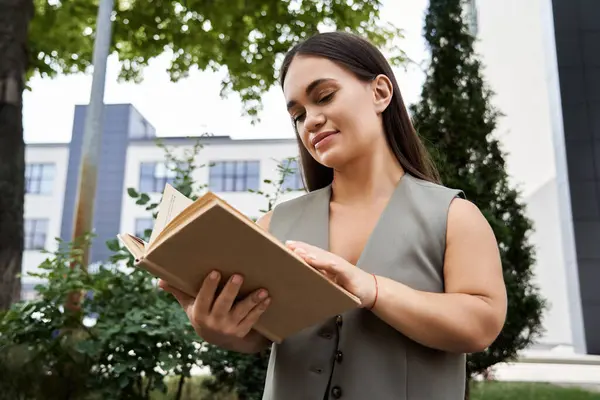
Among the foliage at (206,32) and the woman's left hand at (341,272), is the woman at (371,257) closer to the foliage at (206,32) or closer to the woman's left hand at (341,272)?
the woman's left hand at (341,272)

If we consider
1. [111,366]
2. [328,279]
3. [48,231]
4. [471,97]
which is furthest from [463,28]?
[48,231]

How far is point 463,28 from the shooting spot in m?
3.35

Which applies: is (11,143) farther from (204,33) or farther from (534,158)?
(534,158)

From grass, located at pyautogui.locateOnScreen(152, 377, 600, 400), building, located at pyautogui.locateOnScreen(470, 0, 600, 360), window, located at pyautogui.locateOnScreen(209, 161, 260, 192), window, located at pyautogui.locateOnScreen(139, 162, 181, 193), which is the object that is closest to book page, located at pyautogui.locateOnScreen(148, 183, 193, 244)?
grass, located at pyautogui.locateOnScreen(152, 377, 600, 400)

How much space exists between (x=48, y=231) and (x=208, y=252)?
395 inches

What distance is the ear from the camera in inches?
34.3

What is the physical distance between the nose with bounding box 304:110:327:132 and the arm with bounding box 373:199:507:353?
26 cm

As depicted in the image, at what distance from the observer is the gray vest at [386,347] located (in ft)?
2.29

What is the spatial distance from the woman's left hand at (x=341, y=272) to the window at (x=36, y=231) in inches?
344

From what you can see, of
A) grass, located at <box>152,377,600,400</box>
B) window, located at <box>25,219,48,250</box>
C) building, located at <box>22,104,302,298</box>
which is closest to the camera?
grass, located at <box>152,377,600,400</box>

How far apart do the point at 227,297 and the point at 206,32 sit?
410 centimetres

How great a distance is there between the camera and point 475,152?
3.03m

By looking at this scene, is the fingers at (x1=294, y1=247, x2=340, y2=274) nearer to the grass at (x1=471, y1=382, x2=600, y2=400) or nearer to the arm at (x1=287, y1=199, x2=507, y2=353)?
the arm at (x1=287, y1=199, x2=507, y2=353)

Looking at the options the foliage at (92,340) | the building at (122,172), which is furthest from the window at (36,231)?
the foliage at (92,340)
